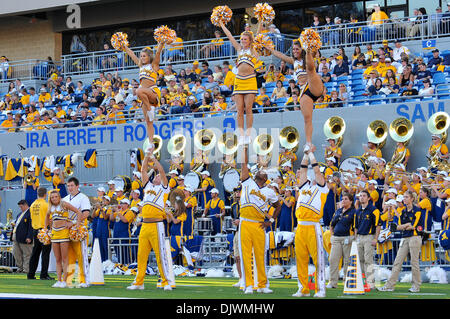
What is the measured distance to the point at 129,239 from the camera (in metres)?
21.6

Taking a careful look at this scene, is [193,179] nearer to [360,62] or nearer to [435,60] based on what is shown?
[360,62]

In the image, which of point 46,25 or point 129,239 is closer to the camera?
point 129,239

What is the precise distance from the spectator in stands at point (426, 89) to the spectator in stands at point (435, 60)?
51.4 inches

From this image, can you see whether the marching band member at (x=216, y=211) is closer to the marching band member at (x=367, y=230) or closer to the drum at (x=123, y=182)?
the drum at (x=123, y=182)

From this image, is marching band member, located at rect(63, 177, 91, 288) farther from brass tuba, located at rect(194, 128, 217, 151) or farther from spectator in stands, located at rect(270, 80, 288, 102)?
spectator in stands, located at rect(270, 80, 288, 102)

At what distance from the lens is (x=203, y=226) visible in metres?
21.8

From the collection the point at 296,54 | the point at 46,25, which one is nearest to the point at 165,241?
the point at 296,54

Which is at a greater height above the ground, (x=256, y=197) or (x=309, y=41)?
(x=309, y=41)

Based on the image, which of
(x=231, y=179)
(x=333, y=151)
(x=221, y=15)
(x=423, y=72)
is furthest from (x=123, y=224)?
(x=221, y=15)

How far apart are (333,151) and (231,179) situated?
9.03 feet

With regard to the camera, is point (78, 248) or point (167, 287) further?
point (78, 248)

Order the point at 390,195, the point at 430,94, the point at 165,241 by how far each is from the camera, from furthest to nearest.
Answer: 1. the point at 430,94
2. the point at 390,195
3. the point at 165,241

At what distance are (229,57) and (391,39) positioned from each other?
5.43 metres
